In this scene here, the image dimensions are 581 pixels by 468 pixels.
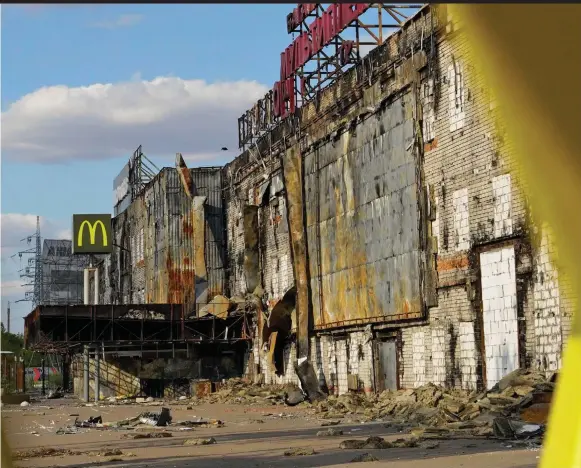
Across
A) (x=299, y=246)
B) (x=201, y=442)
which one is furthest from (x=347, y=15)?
(x=201, y=442)

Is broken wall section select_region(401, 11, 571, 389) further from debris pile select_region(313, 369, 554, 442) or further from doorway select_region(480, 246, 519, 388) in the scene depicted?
debris pile select_region(313, 369, 554, 442)

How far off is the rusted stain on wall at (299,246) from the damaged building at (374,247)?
7 cm

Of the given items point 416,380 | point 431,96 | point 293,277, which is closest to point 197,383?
point 293,277

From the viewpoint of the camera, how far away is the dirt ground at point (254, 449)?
44.5ft

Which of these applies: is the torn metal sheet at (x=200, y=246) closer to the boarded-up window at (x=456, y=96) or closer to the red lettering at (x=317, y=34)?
the red lettering at (x=317, y=34)

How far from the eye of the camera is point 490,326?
21.2m

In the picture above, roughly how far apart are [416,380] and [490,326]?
416 centimetres

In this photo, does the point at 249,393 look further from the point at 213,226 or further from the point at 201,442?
the point at 201,442

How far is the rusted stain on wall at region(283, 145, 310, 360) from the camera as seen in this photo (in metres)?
33.0

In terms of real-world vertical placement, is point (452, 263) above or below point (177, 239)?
below

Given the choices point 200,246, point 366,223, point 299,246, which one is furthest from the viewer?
point 200,246

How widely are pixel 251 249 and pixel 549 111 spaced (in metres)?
37.9

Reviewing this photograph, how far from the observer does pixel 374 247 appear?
89.6ft

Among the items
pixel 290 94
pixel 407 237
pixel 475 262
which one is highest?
pixel 290 94
